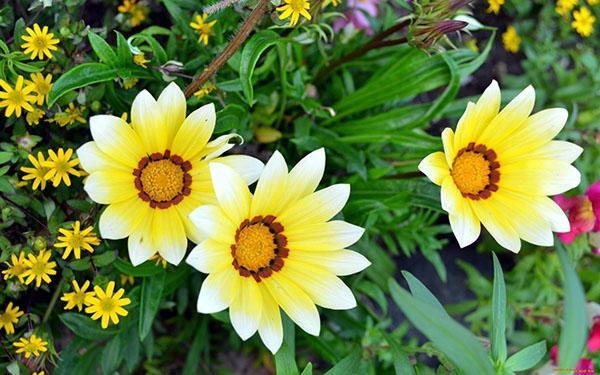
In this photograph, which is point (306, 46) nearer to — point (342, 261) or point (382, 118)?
point (382, 118)

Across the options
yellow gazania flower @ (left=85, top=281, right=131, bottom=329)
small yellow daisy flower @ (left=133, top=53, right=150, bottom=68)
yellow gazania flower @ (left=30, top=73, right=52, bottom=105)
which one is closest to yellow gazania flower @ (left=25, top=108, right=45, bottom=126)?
yellow gazania flower @ (left=30, top=73, right=52, bottom=105)

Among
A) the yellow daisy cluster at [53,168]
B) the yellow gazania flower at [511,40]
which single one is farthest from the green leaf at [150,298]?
the yellow gazania flower at [511,40]

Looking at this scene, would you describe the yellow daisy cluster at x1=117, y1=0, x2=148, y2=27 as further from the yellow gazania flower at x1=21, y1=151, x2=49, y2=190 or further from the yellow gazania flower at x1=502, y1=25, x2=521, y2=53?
the yellow gazania flower at x1=502, y1=25, x2=521, y2=53

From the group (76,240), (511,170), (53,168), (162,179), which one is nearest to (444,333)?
(511,170)

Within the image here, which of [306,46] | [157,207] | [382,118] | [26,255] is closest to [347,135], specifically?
[382,118]

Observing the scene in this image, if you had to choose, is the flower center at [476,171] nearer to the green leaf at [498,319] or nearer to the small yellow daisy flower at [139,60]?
the green leaf at [498,319]

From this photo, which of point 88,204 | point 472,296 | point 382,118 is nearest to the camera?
point 88,204

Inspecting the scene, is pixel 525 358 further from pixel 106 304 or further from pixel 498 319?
pixel 106 304
